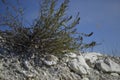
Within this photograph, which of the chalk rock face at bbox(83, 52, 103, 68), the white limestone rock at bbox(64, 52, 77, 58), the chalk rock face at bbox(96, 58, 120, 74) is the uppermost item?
the white limestone rock at bbox(64, 52, 77, 58)

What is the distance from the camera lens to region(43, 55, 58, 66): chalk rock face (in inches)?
172

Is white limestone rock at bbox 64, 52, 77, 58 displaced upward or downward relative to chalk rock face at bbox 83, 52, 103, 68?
upward

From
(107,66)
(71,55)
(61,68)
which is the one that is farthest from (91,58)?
(61,68)

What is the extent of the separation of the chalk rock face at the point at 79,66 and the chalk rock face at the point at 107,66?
34 cm

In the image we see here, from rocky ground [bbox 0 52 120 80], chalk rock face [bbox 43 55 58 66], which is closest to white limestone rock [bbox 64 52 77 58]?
rocky ground [bbox 0 52 120 80]

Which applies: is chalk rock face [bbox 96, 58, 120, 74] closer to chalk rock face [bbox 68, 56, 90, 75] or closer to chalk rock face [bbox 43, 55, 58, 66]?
chalk rock face [bbox 68, 56, 90, 75]

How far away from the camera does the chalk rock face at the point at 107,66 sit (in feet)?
16.5

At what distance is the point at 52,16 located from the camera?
14.8 feet

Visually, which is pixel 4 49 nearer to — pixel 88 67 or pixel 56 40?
pixel 56 40

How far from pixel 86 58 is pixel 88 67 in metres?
0.32

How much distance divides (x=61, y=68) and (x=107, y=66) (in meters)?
1.10

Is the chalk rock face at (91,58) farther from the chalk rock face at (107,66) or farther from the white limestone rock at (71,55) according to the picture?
the white limestone rock at (71,55)

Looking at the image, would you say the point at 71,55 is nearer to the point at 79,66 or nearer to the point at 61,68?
the point at 79,66

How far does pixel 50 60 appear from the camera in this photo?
4445mm
